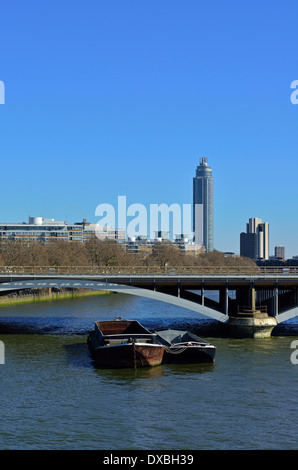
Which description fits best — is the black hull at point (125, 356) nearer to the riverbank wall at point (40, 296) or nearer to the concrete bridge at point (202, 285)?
the concrete bridge at point (202, 285)

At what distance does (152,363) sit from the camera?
44562 mm

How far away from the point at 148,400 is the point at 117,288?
82.5ft

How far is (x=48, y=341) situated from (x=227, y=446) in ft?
104

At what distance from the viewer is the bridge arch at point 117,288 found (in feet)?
192

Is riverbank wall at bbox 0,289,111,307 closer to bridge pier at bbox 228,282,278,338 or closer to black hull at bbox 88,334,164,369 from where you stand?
bridge pier at bbox 228,282,278,338

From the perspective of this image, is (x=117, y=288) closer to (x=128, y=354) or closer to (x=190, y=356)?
(x=190, y=356)

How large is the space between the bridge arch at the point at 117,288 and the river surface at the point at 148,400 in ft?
11.7

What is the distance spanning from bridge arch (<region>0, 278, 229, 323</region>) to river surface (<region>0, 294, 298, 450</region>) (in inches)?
140

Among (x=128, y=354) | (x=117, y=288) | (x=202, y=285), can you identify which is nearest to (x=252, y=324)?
(x=202, y=285)

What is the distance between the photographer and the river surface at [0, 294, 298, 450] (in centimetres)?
2775

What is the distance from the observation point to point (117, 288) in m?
59.3
